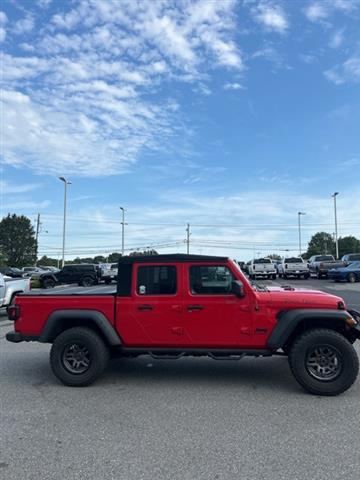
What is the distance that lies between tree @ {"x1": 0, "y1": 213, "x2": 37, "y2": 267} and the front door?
89055 millimetres

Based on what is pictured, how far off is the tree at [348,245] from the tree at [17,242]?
78.4 m

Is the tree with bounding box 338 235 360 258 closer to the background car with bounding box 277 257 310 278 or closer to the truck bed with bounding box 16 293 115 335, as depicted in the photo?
the background car with bounding box 277 257 310 278

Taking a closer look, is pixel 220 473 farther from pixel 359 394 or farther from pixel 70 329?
pixel 70 329

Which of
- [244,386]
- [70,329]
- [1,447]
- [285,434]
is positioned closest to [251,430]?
[285,434]

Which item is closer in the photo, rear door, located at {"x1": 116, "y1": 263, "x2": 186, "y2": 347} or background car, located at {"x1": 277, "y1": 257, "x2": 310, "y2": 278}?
rear door, located at {"x1": 116, "y1": 263, "x2": 186, "y2": 347}

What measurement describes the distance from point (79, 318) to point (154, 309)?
1.07 meters

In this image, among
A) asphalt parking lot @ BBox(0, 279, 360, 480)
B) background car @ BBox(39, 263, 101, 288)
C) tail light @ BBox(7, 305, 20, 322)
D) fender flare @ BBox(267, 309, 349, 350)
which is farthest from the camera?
background car @ BBox(39, 263, 101, 288)

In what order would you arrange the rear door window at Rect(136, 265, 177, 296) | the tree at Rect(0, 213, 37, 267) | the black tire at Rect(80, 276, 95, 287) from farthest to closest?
the tree at Rect(0, 213, 37, 267), the black tire at Rect(80, 276, 95, 287), the rear door window at Rect(136, 265, 177, 296)

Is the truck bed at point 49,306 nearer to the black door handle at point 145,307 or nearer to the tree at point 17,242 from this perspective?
the black door handle at point 145,307

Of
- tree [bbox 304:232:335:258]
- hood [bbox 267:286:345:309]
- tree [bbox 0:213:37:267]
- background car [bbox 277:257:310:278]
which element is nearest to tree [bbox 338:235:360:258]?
tree [bbox 304:232:335:258]

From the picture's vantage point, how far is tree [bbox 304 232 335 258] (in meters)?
125

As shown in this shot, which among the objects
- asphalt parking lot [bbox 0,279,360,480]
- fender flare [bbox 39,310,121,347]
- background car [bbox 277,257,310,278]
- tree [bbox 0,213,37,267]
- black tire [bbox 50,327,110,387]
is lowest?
asphalt parking lot [bbox 0,279,360,480]

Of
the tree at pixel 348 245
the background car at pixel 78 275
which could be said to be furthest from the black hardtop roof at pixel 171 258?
the tree at pixel 348 245

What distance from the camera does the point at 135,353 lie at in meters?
6.02
